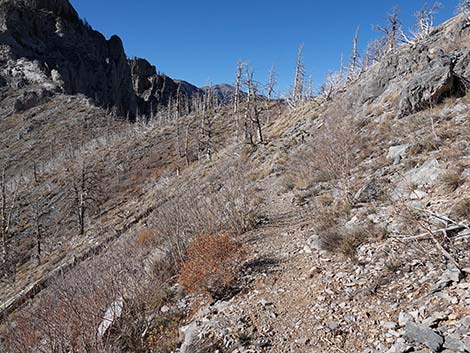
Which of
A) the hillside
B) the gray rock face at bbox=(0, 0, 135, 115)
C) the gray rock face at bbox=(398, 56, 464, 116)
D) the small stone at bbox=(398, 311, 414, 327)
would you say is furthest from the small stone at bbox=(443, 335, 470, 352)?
the gray rock face at bbox=(0, 0, 135, 115)

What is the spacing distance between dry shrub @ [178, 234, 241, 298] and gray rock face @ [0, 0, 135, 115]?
Result: 90239 mm

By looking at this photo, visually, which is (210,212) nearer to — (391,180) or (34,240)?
(391,180)

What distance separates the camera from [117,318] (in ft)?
16.6

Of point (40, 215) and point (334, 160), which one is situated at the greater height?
point (334, 160)

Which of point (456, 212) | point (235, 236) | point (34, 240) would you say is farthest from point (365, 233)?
point (34, 240)

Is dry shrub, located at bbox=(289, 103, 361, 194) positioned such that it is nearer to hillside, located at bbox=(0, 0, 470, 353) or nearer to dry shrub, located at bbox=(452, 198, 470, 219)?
hillside, located at bbox=(0, 0, 470, 353)

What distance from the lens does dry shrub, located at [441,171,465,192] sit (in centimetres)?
541

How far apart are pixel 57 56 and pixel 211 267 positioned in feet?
356

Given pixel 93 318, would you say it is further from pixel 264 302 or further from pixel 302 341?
pixel 302 341

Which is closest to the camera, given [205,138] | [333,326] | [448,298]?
[448,298]

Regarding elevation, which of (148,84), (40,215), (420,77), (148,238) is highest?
(148,84)

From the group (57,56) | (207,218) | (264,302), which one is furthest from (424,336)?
(57,56)

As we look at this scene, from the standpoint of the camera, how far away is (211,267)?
19.9 ft

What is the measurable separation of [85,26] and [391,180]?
127 metres
